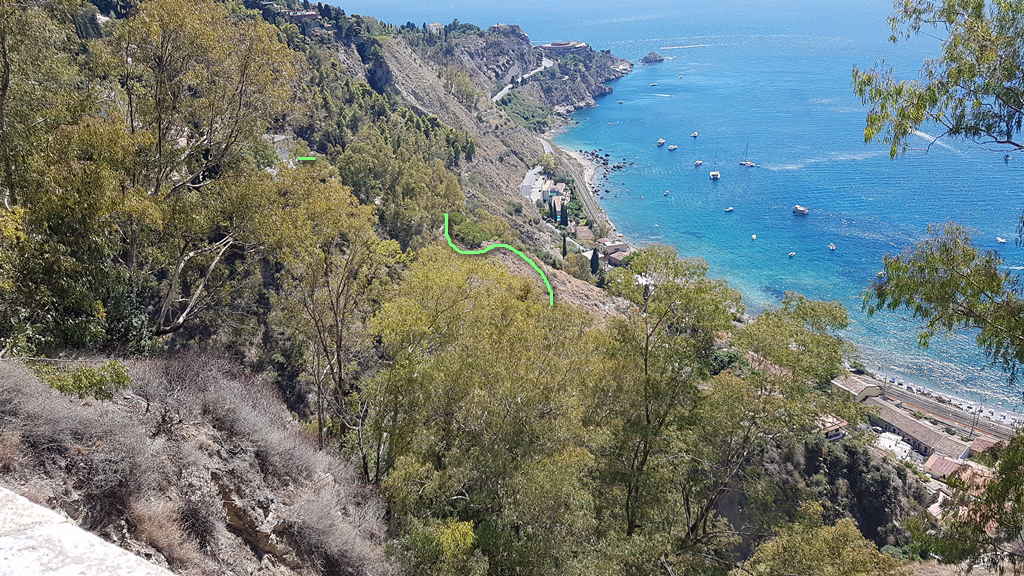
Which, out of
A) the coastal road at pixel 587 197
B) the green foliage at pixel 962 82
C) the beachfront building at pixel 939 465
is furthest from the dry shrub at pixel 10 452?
the coastal road at pixel 587 197

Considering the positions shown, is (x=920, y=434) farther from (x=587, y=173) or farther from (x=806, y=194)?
(x=587, y=173)

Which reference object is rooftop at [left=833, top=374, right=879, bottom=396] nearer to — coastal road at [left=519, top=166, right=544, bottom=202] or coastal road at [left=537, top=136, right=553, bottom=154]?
coastal road at [left=519, top=166, right=544, bottom=202]

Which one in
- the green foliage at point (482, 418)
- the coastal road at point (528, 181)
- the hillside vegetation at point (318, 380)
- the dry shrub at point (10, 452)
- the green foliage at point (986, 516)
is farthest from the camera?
the coastal road at point (528, 181)

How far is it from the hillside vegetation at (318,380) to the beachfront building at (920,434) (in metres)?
40.7

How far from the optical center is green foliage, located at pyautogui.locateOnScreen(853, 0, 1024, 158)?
7066 mm

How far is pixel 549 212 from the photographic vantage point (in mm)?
87812

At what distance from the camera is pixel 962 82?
24.3 feet

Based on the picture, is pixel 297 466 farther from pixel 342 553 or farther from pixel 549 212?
pixel 549 212

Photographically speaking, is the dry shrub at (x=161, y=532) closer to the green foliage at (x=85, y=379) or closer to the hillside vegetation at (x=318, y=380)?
the hillside vegetation at (x=318, y=380)

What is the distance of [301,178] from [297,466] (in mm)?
6768

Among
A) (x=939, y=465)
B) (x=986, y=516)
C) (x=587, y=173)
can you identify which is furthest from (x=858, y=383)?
(x=587, y=173)

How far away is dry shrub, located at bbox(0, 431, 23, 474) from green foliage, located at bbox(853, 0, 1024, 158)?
471 inches

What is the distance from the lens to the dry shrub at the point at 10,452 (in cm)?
670

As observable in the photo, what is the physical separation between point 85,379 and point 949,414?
63790mm
